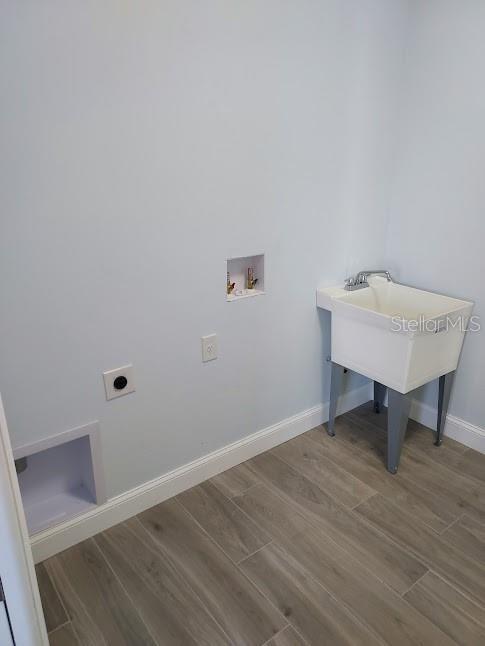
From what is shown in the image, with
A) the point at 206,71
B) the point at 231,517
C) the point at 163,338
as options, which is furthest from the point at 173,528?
the point at 206,71

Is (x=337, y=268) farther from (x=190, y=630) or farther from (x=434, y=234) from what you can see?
(x=190, y=630)

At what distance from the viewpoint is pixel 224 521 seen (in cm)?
179

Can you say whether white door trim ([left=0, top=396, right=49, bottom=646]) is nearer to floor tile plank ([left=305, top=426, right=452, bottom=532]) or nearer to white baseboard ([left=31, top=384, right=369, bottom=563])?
white baseboard ([left=31, top=384, right=369, bottom=563])

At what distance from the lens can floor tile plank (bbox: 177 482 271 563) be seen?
1.67 meters

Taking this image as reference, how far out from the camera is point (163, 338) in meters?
1.69

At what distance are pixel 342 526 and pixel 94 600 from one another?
0.92 metres

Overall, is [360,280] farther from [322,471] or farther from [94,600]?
[94,600]

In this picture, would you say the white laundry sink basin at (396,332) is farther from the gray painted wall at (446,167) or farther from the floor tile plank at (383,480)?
the floor tile plank at (383,480)

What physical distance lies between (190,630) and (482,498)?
1.30 meters

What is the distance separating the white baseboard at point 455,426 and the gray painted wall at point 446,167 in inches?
1.4

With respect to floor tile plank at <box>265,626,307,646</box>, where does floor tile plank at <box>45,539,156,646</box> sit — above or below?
above

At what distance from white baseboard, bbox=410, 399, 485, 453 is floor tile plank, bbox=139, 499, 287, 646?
4.37ft

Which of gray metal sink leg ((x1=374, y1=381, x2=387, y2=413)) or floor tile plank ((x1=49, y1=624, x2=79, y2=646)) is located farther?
gray metal sink leg ((x1=374, y1=381, x2=387, y2=413))

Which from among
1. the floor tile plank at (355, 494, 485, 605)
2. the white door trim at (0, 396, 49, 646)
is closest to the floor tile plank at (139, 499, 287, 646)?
the floor tile plank at (355, 494, 485, 605)
